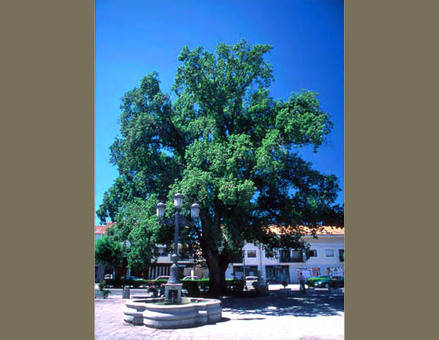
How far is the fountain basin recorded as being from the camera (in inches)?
302

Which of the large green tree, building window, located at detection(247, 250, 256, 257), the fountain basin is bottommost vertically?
building window, located at detection(247, 250, 256, 257)

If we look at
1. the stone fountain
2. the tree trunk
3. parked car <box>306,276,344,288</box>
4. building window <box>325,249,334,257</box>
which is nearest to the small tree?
the tree trunk

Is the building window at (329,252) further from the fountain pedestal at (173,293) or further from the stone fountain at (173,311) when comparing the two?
the fountain pedestal at (173,293)

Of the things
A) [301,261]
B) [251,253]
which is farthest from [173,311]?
[251,253]

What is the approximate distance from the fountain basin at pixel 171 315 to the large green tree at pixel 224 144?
494 centimetres

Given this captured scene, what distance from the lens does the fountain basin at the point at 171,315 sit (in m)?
7.66

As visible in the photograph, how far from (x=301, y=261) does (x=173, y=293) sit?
2777 centimetres

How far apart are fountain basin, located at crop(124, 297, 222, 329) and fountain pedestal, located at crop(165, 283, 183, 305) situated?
0.58 meters

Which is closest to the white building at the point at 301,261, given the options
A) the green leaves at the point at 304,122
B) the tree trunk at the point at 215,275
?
the tree trunk at the point at 215,275

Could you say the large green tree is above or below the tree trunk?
above

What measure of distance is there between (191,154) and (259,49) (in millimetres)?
5350

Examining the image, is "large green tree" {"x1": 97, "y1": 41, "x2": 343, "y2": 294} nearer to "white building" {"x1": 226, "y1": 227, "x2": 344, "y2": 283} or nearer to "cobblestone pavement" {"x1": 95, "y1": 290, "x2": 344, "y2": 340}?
"cobblestone pavement" {"x1": 95, "y1": 290, "x2": 344, "y2": 340}
